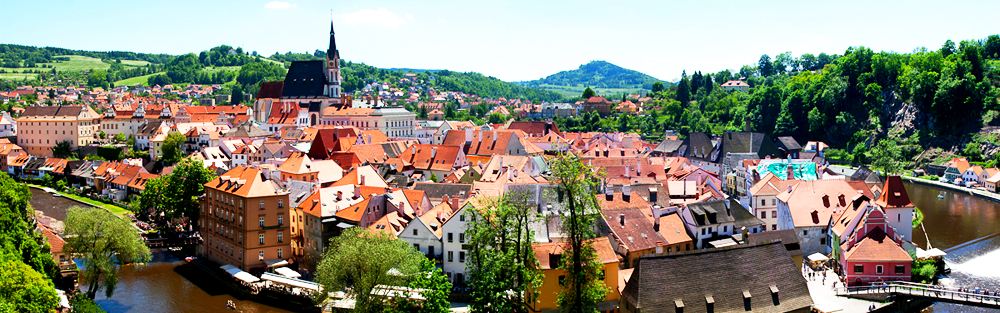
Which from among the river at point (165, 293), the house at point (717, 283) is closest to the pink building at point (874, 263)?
the house at point (717, 283)

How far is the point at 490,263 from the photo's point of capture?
96.4ft

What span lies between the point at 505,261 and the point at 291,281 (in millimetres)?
14787

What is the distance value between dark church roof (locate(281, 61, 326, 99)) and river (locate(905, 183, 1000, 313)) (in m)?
83.3

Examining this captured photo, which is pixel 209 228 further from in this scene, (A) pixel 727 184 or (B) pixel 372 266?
(A) pixel 727 184

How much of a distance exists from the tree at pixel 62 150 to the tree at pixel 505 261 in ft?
253

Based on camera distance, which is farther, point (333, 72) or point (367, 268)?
point (333, 72)

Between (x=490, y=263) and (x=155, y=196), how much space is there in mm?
36102

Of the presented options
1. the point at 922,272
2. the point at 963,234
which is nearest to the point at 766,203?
the point at 922,272

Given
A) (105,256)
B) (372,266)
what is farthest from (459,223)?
(105,256)

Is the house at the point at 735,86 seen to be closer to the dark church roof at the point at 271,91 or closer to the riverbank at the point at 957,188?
the riverbank at the point at 957,188

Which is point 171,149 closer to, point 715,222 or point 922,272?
point 715,222

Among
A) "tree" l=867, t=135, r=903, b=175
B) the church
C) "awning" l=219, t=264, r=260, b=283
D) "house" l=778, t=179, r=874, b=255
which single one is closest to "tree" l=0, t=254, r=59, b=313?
"awning" l=219, t=264, r=260, b=283

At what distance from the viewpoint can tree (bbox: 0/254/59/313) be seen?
2786cm

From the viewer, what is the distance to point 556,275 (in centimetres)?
3050
